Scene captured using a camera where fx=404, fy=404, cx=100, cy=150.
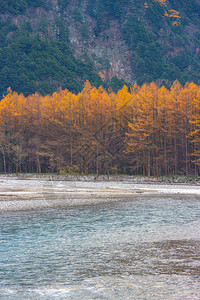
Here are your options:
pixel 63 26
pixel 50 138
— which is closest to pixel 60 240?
pixel 50 138

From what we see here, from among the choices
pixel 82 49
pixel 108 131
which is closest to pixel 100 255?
pixel 108 131

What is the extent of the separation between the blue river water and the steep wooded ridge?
104 meters

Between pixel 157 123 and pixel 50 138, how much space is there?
1758 centimetres

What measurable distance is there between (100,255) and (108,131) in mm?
43519

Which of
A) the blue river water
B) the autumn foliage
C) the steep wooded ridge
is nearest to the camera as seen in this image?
the blue river water

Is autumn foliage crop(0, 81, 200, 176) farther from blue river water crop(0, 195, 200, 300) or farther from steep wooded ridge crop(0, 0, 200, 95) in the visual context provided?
steep wooded ridge crop(0, 0, 200, 95)

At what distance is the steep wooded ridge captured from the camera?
132 metres

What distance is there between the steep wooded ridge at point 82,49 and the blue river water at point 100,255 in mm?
103753

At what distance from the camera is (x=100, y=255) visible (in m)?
12.1

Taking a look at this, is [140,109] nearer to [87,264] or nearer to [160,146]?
[160,146]

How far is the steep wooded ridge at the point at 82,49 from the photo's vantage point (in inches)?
5177

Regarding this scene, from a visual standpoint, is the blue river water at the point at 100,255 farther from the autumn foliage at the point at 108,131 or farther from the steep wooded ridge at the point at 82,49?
the steep wooded ridge at the point at 82,49

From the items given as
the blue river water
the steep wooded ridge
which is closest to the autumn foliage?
the blue river water

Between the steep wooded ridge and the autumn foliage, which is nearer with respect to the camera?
the autumn foliage
